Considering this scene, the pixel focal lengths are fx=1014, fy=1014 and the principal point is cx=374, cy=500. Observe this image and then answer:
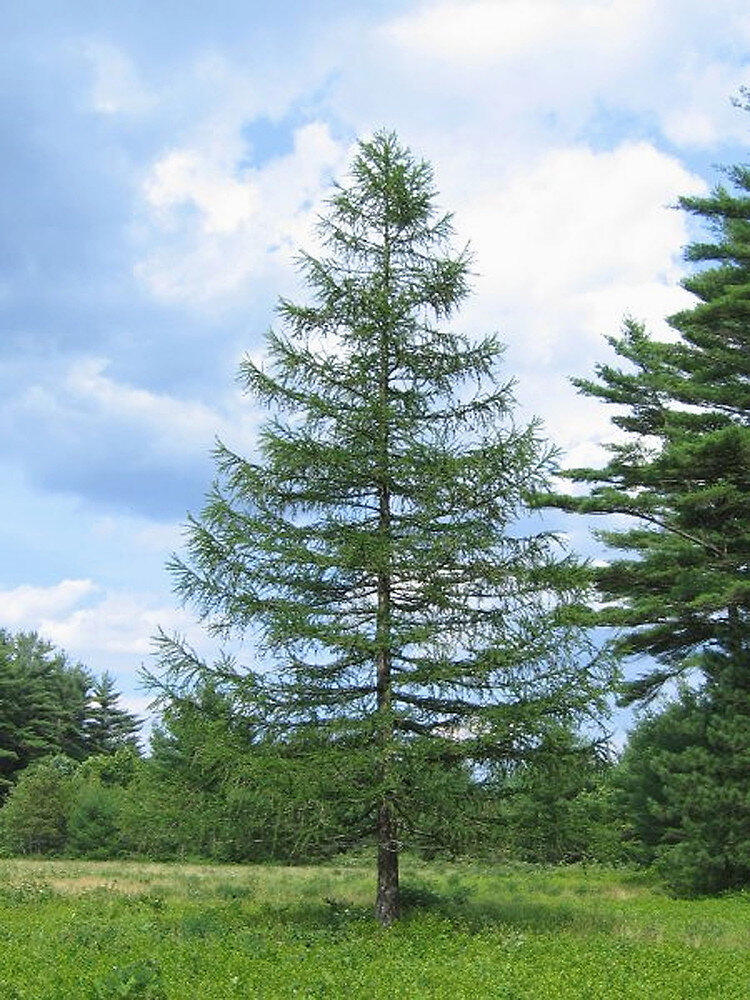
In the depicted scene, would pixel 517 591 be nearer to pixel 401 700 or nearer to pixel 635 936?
pixel 401 700

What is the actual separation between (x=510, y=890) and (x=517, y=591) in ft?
39.8

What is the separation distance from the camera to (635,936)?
15844mm

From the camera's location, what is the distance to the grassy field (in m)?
10.2

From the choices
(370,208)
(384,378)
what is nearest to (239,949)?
(384,378)

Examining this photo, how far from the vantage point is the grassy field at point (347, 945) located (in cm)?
1016

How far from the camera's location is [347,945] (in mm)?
13539

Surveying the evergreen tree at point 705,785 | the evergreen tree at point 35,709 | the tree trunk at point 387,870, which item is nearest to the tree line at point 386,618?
the tree trunk at point 387,870

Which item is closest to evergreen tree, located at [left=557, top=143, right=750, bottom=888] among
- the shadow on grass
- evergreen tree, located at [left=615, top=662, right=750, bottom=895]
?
evergreen tree, located at [left=615, top=662, right=750, bottom=895]

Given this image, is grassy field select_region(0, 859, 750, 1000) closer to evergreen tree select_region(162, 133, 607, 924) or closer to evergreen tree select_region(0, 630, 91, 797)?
evergreen tree select_region(162, 133, 607, 924)

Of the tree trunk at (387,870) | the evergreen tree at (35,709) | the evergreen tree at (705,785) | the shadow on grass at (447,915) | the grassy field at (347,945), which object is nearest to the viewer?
the grassy field at (347,945)

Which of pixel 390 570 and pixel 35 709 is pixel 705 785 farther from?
pixel 35 709

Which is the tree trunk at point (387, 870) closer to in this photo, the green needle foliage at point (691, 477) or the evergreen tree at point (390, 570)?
the evergreen tree at point (390, 570)

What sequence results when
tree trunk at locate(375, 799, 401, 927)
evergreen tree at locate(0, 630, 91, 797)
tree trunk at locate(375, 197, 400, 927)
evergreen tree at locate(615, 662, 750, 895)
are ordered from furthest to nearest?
Result: evergreen tree at locate(0, 630, 91, 797) < evergreen tree at locate(615, 662, 750, 895) < tree trunk at locate(375, 799, 401, 927) < tree trunk at locate(375, 197, 400, 927)

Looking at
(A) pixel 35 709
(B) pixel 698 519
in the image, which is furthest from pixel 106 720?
(B) pixel 698 519
